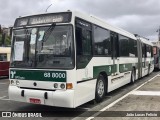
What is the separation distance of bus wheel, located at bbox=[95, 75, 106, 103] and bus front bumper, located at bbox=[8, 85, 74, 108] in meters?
2.33

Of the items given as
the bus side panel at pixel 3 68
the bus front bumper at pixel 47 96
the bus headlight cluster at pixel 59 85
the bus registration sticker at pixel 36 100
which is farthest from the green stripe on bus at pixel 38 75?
the bus side panel at pixel 3 68

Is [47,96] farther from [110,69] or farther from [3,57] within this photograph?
[3,57]

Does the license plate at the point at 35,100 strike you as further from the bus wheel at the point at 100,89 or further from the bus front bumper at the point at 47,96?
the bus wheel at the point at 100,89

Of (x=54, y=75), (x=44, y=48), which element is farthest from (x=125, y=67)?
(x=54, y=75)

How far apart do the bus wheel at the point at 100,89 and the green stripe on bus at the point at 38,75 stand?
7.73 ft

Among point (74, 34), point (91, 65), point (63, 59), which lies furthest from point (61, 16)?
point (91, 65)

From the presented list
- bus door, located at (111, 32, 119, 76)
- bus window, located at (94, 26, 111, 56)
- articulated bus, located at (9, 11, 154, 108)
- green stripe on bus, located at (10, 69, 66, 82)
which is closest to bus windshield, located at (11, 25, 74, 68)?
articulated bus, located at (9, 11, 154, 108)

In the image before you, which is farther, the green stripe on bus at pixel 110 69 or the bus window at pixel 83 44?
the green stripe on bus at pixel 110 69

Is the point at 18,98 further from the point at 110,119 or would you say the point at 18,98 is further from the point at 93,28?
the point at 93,28

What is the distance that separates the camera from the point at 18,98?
8594 mm

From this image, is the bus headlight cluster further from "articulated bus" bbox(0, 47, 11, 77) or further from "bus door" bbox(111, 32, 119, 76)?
"articulated bus" bbox(0, 47, 11, 77)

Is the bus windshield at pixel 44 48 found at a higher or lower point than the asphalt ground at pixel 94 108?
higher

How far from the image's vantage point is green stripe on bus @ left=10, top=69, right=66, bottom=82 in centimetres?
802

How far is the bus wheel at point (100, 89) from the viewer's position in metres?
10.1
